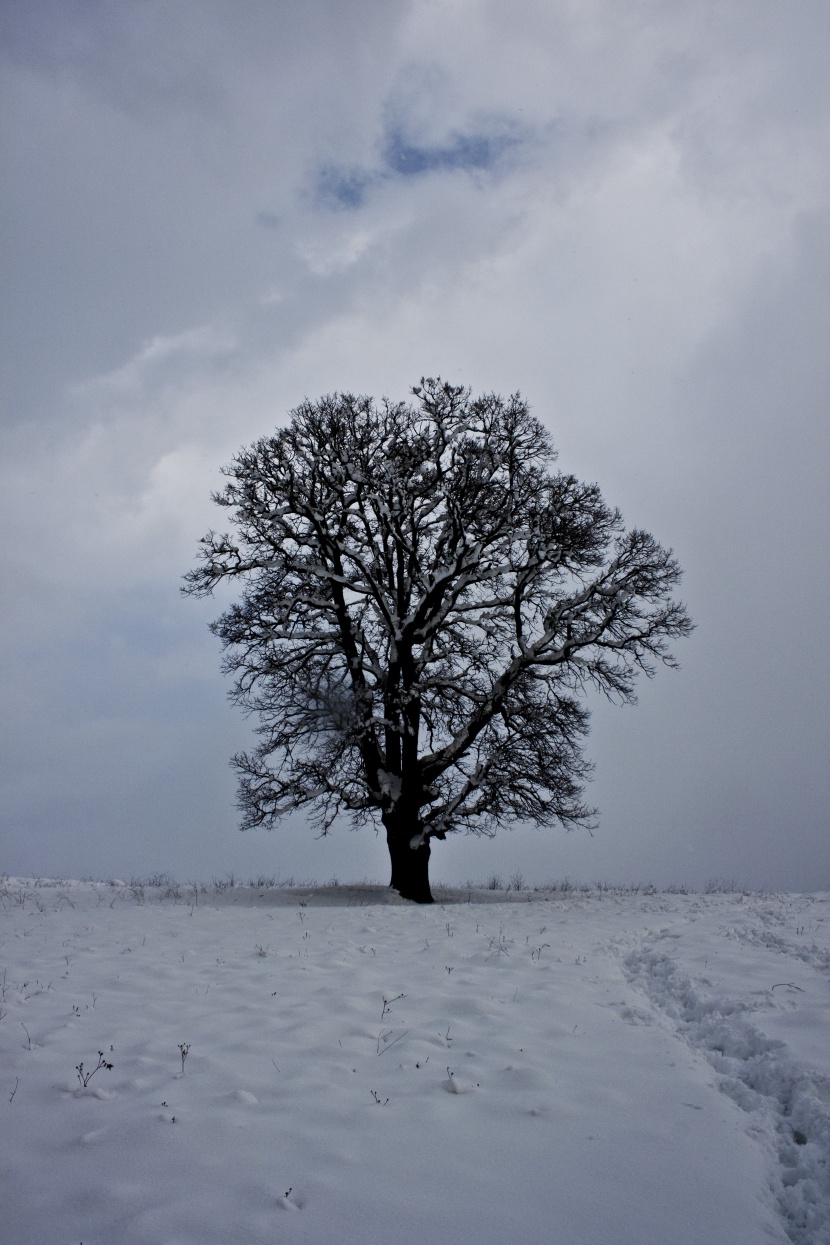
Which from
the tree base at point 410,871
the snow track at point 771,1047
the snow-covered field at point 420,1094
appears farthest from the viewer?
the tree base at point 410,871

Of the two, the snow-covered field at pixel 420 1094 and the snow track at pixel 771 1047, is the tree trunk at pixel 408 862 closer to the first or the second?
the snow-covered field at pixel 420 1094

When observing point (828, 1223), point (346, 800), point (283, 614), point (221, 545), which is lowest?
point (828, 1223)

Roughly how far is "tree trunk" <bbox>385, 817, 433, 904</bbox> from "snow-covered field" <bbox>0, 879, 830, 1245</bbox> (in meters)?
6.60

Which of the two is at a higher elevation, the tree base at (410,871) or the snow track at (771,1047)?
the tree base at (410,871)

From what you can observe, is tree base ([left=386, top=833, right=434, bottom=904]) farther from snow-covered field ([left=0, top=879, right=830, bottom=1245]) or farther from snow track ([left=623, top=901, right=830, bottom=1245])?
snow track ([left=623, top=901, right=830, bottom=1245])

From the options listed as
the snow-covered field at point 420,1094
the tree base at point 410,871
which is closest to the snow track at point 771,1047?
the snow-covered field at point 420,1094

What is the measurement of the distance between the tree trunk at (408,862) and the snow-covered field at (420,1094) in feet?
21.7

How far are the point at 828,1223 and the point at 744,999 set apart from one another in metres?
2.85

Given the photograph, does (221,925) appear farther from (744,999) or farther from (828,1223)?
(828,1223)

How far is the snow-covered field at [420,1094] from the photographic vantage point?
3.19 metres

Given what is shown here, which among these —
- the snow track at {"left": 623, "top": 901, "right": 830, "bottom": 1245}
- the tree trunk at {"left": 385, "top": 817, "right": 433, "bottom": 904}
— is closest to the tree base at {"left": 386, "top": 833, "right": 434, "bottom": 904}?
the tree trunk at {"left": 385, "top": 817, "right": 433, "bottom": 904}

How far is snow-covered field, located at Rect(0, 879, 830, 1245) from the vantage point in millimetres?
3188

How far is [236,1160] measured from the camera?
3.55m

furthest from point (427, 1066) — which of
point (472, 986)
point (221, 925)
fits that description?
point (221, 925)
